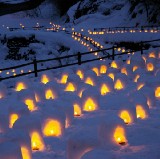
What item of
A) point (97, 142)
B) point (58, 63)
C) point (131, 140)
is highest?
point (97, 142)

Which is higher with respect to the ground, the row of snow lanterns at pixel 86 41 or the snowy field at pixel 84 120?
the snowy field at pixel 84 120

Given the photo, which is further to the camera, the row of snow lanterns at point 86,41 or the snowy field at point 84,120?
the row of snow lanterns at point 86,41

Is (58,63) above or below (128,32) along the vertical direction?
below

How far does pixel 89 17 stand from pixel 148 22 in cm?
1152

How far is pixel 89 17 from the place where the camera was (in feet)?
153

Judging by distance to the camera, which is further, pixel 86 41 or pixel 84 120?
pixel 86 41

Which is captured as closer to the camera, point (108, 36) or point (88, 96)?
point (88, 96)

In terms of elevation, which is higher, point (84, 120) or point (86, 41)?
point (84, 120)

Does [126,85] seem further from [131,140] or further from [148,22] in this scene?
[148,22]

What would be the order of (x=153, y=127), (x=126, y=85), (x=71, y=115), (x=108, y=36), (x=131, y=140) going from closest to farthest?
(x=131, y=140), (x=153, y=127), (x=71, y=115), (x=126, y=85), (x=108, y=36)

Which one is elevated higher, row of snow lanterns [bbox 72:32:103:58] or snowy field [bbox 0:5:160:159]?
snowy field [bbox 0:5:160:159]

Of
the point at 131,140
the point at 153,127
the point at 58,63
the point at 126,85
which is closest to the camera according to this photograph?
the point at 131,140

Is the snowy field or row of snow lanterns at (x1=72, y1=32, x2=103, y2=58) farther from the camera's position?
row of snow lanterns at (x1=72, y1=32, x2=103, y2=58)

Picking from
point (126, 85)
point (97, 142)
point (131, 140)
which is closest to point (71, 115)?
point (131, 140)
